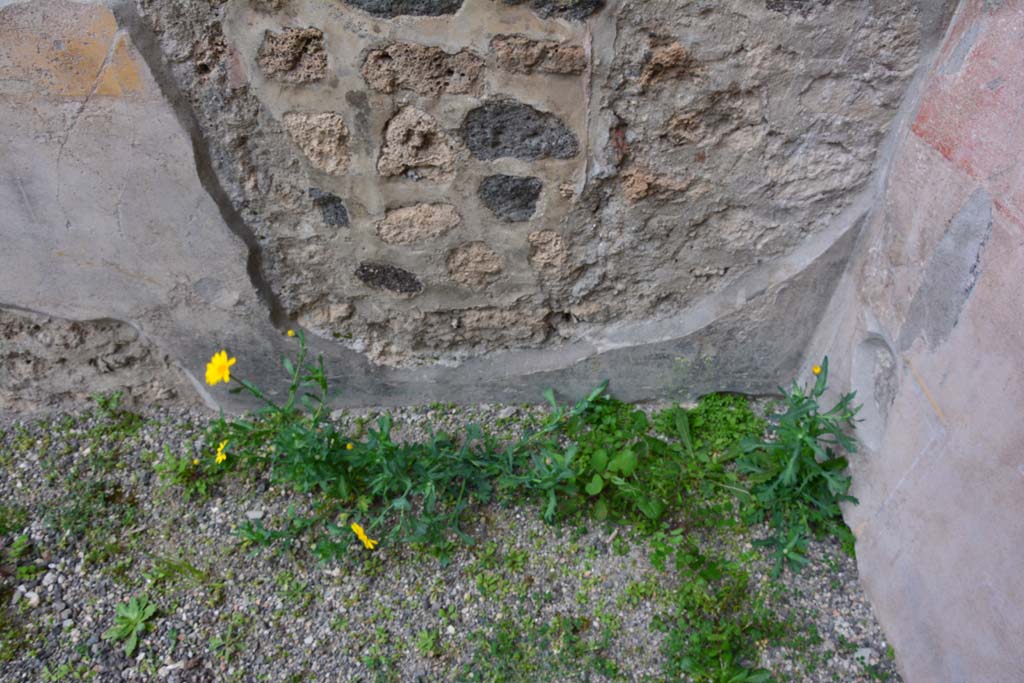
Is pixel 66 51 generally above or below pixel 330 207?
above

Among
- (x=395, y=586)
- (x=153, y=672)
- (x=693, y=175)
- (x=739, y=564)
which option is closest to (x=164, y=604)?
(x=153, y=672)

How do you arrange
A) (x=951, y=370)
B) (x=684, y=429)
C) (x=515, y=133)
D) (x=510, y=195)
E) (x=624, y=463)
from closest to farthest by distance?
1. (x=951, y=370)
2. (x=515, y=133)
3. (x=510, y=195)
4. (x=624, y=463)
5. (x=684, y=429)

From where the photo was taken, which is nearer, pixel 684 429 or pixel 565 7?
pixel 565 7

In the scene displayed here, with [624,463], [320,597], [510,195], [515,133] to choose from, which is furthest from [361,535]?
[515,133]

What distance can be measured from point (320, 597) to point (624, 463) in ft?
3.05

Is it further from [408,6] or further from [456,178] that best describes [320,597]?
[408,6]

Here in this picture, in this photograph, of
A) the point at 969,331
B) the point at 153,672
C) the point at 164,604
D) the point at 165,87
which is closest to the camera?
the point at 969,331

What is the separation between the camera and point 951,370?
1.48 meters

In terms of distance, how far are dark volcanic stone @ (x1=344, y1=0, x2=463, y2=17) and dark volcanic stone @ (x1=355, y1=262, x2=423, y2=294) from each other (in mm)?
694

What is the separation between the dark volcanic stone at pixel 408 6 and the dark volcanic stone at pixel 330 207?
49 centimetres

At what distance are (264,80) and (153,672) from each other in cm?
151

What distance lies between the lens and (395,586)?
1.89m

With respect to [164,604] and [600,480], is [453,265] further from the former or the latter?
[164,604]

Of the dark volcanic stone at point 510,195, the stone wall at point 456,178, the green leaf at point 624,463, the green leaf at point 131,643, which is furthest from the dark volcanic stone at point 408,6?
the green leaf at point 131,643
